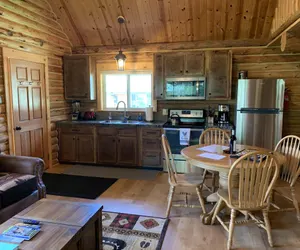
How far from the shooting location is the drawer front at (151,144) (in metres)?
4.84

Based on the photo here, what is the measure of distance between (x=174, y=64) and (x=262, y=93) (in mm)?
1633

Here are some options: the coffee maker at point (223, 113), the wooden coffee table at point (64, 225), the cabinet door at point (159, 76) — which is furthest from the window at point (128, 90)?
the wooden coffee table at point (64, 225)

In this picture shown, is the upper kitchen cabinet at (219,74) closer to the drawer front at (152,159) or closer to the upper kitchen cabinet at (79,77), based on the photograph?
the drawer front at (152,159)

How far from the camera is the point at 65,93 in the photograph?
18.0ft

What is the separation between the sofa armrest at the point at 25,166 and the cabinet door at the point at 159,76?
8.60ft

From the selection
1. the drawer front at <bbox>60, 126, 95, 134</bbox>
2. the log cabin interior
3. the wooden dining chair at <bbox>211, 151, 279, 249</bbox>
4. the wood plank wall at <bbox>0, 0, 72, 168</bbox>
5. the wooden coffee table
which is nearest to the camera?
the wooden coffee table

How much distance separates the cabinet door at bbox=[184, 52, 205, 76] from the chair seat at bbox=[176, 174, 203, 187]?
2.33 meters

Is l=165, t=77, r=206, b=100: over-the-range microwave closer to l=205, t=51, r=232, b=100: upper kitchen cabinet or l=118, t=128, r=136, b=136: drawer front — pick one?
l=205, t=51, r=232, b=100: upper kitchen cabinet

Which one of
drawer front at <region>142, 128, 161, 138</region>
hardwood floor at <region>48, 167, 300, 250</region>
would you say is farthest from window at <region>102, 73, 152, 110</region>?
hardwood floor at <region>48, 167, 300, 250</region>

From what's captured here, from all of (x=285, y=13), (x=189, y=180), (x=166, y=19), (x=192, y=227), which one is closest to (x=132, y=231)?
(x=192, y=227)

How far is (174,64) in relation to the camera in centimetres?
489

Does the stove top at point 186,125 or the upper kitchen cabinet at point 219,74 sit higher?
the upper kitchen cabinet at point 219,74

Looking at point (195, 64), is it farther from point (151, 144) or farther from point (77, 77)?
point (77, 77)

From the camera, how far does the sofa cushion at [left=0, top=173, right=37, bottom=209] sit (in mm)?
2677
